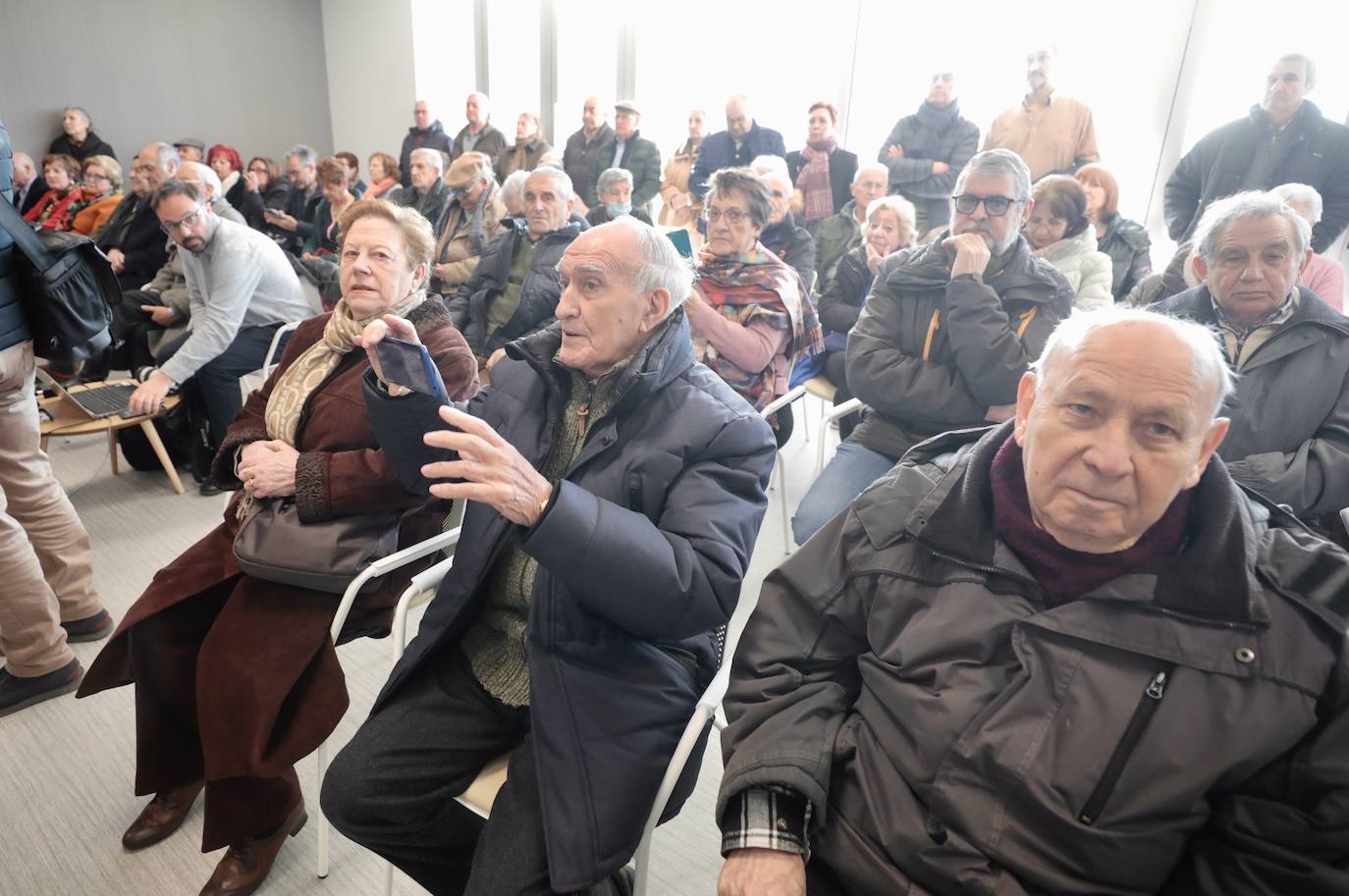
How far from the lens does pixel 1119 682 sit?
943 mm

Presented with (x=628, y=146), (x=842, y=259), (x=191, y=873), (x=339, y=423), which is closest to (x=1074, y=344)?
(x=339, y=423)

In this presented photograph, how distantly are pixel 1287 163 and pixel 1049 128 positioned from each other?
110 centimetres

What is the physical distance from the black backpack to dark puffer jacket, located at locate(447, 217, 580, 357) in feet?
3.99

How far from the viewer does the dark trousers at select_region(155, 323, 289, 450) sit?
10.4ft

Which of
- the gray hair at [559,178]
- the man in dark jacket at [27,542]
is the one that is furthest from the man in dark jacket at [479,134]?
the man in dark jacket at [27,542]

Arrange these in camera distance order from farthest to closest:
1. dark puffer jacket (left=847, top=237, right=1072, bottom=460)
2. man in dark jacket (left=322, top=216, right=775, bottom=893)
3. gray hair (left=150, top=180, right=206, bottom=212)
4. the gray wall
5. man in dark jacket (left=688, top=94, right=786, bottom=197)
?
1. the gray wall
2. man in dark jacket (left=688, top=94, right=786, bottom=197)
3. gray hair (left=150, top=180, right=206, bottom=212)
4. dark puffer jacket (left=847, top=237, right=1072, bottom=460)
5. man in dark jacket (left=322, top=216, right=775, bottom=893)

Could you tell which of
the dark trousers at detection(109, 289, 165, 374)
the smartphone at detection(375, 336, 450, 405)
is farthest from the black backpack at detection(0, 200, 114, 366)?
the dark trousers at detection(109, 289, 165, 374)

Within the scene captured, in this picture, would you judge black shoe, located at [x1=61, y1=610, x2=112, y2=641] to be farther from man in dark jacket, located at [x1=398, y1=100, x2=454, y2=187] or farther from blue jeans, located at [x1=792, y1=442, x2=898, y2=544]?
man in dark jacket, located at [x1=398, y1=100, x2=454, y2=187]

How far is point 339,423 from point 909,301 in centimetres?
153

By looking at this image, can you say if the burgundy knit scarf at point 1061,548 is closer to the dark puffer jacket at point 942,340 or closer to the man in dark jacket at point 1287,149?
the dark puffer jacket at point 942,340

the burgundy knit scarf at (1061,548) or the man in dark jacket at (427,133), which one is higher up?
the man in dark jacket at (427,133)

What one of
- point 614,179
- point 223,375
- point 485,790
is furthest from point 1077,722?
point 614,179

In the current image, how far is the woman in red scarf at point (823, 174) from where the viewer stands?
16.2 feet

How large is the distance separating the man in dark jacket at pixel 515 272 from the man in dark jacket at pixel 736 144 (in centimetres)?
222
